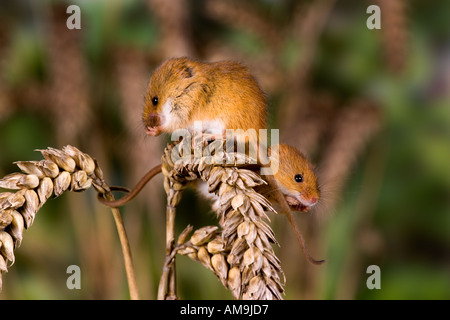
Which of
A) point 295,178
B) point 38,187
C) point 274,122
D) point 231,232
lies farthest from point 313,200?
point 274,122

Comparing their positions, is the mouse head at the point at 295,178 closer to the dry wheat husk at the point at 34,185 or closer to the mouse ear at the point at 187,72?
the mouse ear at the point at 187,72

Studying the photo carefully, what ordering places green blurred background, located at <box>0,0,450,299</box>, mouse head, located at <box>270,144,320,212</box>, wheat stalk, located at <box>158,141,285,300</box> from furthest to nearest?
1. green blurred background, located at <box>0,0,450,299</box>
2. mouse head, located at <box>270,144,320,212</box>
3. wheat stalk, located at <box>158,141,285,300</box>

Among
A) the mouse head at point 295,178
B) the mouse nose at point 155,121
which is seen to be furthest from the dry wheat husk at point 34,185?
the mouse head at point 295,178

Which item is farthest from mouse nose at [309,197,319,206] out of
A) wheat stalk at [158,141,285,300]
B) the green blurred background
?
the green blurred background

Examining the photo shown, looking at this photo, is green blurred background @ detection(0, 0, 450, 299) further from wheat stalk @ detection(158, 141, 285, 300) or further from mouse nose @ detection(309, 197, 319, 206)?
wheat stalk @ detection(158, 141, 285, 300)

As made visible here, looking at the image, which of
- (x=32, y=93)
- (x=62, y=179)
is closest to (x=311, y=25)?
(x=32, y=93)

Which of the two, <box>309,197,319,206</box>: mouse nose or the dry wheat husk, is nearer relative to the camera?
the dry wheat husk

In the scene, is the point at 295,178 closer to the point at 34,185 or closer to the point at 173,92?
the point at 173,92
